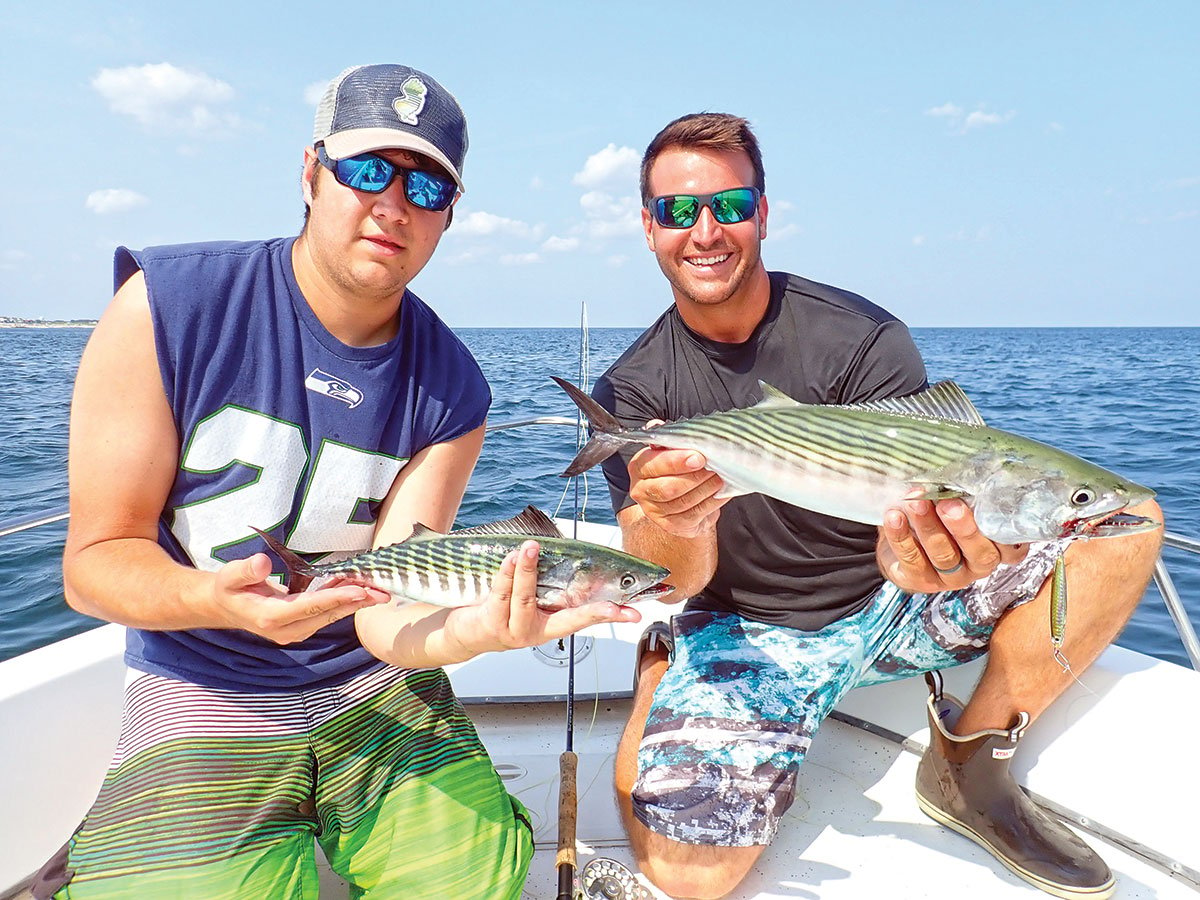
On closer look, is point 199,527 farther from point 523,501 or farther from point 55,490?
point 55,490

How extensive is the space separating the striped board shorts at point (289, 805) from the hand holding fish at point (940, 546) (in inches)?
59.4

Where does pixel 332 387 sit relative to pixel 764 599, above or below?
above

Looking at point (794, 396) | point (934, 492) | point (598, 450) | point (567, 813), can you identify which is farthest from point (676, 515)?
point (567, 813)

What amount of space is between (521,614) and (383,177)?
4.67 feet

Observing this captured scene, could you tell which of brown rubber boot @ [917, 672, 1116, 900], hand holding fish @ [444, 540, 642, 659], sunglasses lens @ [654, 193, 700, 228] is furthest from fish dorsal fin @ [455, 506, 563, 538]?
brown rubber boot @ [917, 672, 1116, 900]

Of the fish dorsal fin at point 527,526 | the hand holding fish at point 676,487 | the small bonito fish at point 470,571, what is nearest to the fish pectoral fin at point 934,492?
the hand holding fish at point 676,487

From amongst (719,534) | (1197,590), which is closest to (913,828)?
(719,534)

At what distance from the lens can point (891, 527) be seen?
2371mm

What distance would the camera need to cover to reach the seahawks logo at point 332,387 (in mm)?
2599

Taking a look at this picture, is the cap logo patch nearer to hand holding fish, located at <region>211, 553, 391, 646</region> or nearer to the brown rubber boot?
hand holding fish, located at <region>211, 553, 391, 646</region>

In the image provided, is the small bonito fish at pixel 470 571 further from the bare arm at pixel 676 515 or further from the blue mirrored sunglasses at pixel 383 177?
the blue mirrored sunglasses at pixel 383 177

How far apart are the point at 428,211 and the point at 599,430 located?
3.04 ft

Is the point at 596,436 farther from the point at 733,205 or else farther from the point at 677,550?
the point at 733,205

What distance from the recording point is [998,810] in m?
2.78
